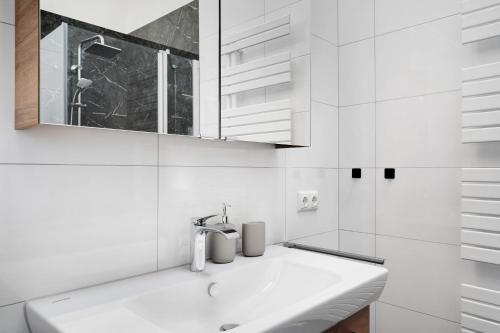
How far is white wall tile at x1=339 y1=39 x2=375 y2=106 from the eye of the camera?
177cm

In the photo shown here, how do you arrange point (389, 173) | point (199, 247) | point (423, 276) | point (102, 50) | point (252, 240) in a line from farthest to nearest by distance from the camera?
point (389, 173) < point (423, 276) < point (252, 240) < point (199, 247) < point (102, 50)

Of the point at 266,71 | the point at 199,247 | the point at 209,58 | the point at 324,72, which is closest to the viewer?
the point at 199,247

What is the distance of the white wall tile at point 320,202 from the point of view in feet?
5.20

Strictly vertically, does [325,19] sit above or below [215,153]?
above

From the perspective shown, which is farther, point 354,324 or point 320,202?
point 320,202

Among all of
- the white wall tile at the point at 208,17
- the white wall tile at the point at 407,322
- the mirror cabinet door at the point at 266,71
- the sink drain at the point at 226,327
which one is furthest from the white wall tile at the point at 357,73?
the sink drain at the point at 226,327

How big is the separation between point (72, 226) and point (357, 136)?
1374mm

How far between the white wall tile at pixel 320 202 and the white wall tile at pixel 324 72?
0.37 m

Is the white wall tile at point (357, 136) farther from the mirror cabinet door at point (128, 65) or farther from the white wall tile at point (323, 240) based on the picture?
the mirror cabinet door at point (128, 65)

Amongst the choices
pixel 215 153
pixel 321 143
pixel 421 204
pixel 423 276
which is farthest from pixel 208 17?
pixel 423 276

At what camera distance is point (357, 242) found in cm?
181

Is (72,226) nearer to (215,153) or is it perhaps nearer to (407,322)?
(215,153)

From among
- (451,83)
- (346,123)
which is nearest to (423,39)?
(451,83)

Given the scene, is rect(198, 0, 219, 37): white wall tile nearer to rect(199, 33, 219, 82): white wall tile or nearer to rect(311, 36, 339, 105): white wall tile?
rect(199, 33, 219, 82): white wall tile
